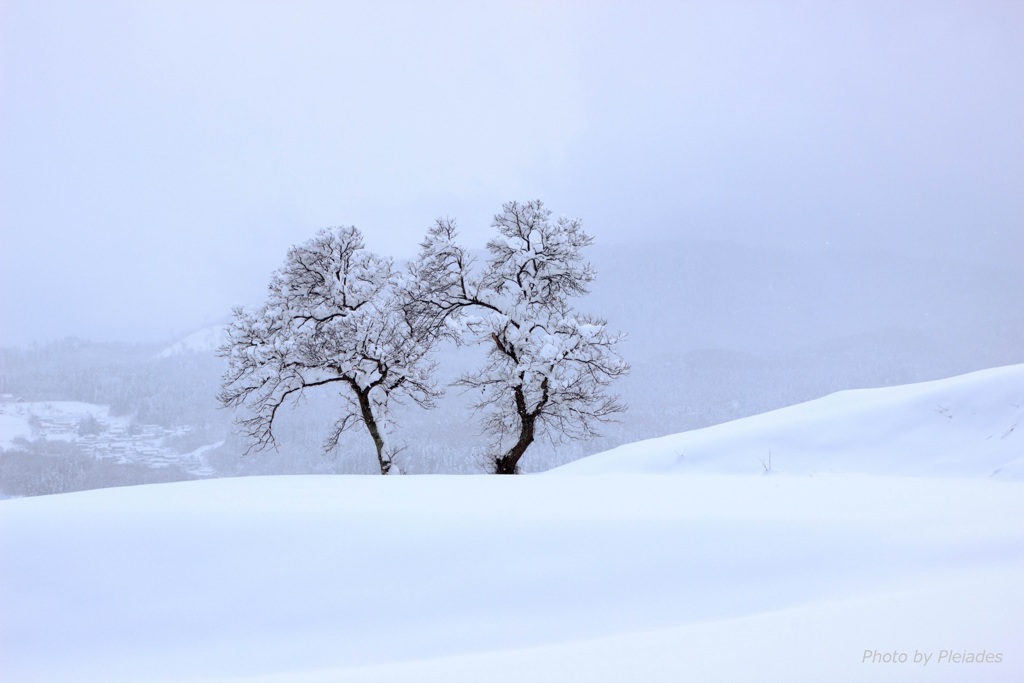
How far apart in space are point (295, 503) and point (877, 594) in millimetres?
4971

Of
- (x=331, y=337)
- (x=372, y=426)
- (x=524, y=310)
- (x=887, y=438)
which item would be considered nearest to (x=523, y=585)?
(x=887, y=438)

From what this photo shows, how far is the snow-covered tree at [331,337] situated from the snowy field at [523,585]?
10.4 meters

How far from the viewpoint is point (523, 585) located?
408 centimetres

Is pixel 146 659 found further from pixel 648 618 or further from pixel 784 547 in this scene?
pixel 784 547

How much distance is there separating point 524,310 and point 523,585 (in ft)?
42.1

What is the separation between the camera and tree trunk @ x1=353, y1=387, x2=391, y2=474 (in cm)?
1770

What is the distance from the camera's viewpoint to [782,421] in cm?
1132

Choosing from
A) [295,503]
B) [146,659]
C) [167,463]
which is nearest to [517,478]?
[295,503]

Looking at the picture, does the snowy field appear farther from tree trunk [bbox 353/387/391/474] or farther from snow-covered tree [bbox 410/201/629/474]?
tree trunk [bbox 353/387/391/474]

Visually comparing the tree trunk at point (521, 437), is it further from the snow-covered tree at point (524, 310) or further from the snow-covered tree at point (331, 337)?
the snow-covered tree at point (331, 337)

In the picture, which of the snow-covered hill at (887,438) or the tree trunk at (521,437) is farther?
the tree trunk at (521,437)

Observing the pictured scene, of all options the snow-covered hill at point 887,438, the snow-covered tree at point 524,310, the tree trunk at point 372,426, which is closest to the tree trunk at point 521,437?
the snow-covered tree at point 524,310

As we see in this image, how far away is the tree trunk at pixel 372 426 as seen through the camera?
58.1 ft

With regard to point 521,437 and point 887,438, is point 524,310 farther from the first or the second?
point 887,438
